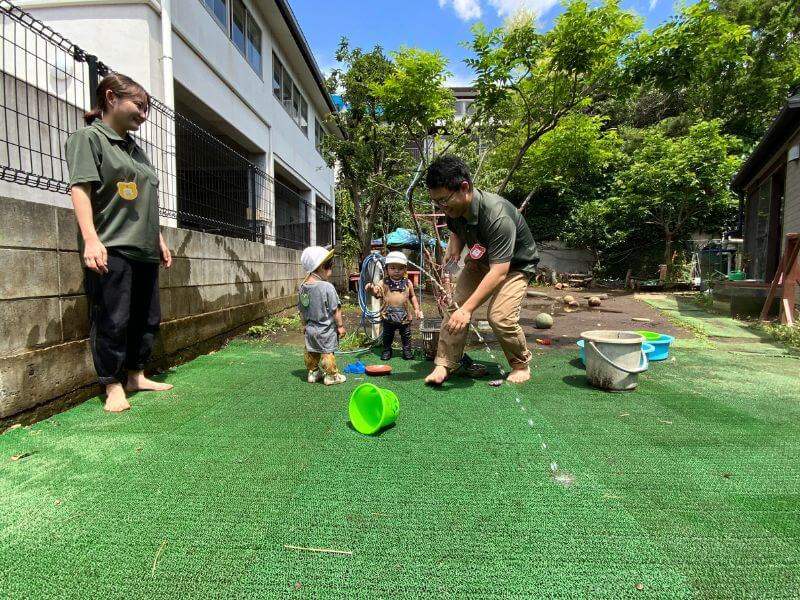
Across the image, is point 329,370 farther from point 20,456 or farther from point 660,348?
point 660,348

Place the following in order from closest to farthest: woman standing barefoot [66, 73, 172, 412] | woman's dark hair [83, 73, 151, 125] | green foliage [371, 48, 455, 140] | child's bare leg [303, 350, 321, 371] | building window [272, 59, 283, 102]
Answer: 1. woman standing barefoot [66, 73, 172, 412]
2. woman's dark hair [83, 73, 151, 125]
3. child's bare leg [303, 350, 321, 371]
4. green foliage [371, 48, 455, 140]
5. building window [272, 59, 283, 102]

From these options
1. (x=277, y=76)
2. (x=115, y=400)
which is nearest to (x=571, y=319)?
(x=115, y=400)

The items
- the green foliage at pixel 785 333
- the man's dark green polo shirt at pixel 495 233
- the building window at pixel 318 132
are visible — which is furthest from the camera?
the building window at pixel 318 132

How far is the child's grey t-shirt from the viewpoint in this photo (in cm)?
327

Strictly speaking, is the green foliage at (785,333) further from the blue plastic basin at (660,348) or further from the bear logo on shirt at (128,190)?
the bear logo on shirt at (128,190)

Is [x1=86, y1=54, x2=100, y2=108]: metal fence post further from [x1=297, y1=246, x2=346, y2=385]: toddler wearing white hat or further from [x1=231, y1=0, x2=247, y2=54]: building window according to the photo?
[x1=231, y1=0, x2=247, y2=54]: building window

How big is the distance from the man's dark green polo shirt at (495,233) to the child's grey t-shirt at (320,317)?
3.70ft

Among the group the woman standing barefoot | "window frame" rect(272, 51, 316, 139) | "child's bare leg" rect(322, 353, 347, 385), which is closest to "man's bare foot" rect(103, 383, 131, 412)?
the woman standing barefoot

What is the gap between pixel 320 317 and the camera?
331 cm

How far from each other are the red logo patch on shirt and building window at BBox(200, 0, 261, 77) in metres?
6.18

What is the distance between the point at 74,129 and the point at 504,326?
13.5ft

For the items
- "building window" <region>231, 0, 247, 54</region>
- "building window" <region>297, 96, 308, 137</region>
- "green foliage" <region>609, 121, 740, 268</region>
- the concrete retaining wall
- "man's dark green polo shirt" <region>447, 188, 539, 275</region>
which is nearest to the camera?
the concrete retaining wall

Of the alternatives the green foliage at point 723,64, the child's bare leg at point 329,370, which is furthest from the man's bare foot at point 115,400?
the green foliage at point 723,64

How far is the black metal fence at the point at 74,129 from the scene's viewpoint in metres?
2.83
